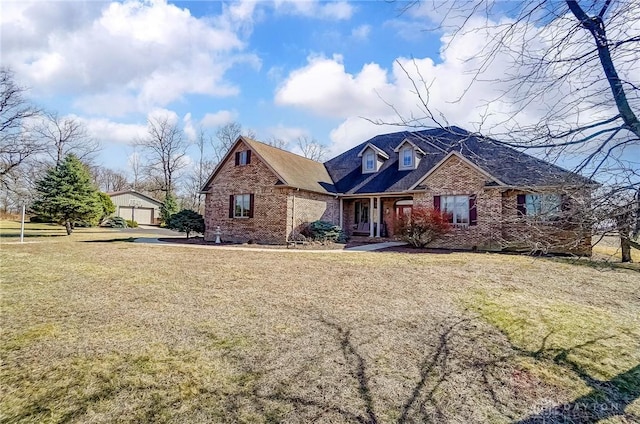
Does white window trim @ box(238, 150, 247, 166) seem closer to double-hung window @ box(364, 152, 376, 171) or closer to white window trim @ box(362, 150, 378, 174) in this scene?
white window trim @ box(362, 150, 378, 174)

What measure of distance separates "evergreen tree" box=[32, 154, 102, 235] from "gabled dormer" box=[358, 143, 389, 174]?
65.0 feet

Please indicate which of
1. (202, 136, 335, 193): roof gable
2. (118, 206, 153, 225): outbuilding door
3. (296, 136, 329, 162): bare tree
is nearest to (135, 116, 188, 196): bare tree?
(118, 206, 153, 225): outbuilding door

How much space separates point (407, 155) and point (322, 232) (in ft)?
24.8

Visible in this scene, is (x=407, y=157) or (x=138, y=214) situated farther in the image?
(x=138, y=214)

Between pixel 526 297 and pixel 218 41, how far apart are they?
11.2m

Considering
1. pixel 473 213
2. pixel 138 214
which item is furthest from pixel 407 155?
pixel 138 214

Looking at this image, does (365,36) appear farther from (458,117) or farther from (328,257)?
(328,257)

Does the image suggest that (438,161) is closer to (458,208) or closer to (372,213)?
(458,208)

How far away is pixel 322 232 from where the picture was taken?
1931 cm

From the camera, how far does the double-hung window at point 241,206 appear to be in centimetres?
2000

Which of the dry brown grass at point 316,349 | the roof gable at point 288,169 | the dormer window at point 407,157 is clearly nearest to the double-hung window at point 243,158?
the roof gable at point 288,169

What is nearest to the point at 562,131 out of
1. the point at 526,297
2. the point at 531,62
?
the point at 531,62

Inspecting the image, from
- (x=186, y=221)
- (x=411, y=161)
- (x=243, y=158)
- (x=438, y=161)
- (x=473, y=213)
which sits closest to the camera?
(x=473, y=213)

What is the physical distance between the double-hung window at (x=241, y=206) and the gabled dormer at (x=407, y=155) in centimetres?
964
